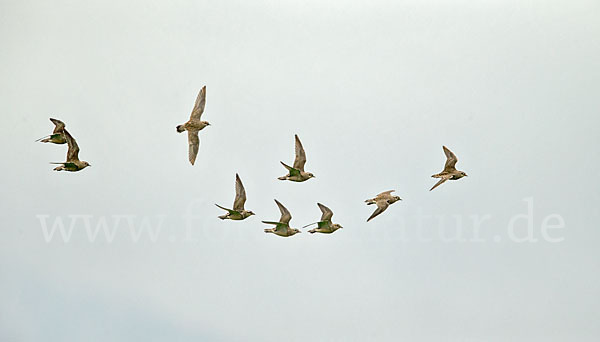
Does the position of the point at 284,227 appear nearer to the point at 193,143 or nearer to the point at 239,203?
the point at 239,203

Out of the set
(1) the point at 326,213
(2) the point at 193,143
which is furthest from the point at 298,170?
(2) the point at 193,143

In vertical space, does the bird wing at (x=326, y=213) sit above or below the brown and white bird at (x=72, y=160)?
below

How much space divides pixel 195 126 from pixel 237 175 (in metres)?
2.77

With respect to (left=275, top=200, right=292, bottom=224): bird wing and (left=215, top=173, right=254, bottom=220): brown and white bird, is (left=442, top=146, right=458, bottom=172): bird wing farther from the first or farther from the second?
(left=215, top=173, right=254, bottom=220): brown and white bird

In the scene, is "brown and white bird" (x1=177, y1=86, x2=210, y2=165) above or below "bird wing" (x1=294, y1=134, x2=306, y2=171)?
above

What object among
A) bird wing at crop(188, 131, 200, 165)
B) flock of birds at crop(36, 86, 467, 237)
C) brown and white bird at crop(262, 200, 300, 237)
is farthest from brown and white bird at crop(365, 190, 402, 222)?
bird wing at crop(188, 131, 200, 165)

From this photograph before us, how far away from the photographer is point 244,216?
54844 mm

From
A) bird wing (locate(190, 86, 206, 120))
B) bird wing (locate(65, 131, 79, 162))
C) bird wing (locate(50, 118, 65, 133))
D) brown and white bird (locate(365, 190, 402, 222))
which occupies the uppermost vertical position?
bird wing (locate(190, 86, 206, 120))

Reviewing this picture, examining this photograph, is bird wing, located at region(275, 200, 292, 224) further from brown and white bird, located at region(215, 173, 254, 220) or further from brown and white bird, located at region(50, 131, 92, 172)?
brown and white bird, located at region(50, 131, 92, 172)

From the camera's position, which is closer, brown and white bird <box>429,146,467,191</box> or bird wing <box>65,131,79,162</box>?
bird wing <box>65,131,79,162</box>

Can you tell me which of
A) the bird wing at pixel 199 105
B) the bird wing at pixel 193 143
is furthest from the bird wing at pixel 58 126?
the bird wing at pixel 199 105

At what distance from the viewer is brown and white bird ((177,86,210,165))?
5430 centimetres

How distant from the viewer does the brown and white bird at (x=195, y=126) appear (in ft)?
178

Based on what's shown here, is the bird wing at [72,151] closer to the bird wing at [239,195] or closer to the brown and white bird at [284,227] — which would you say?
the bird wing at [239,195]
